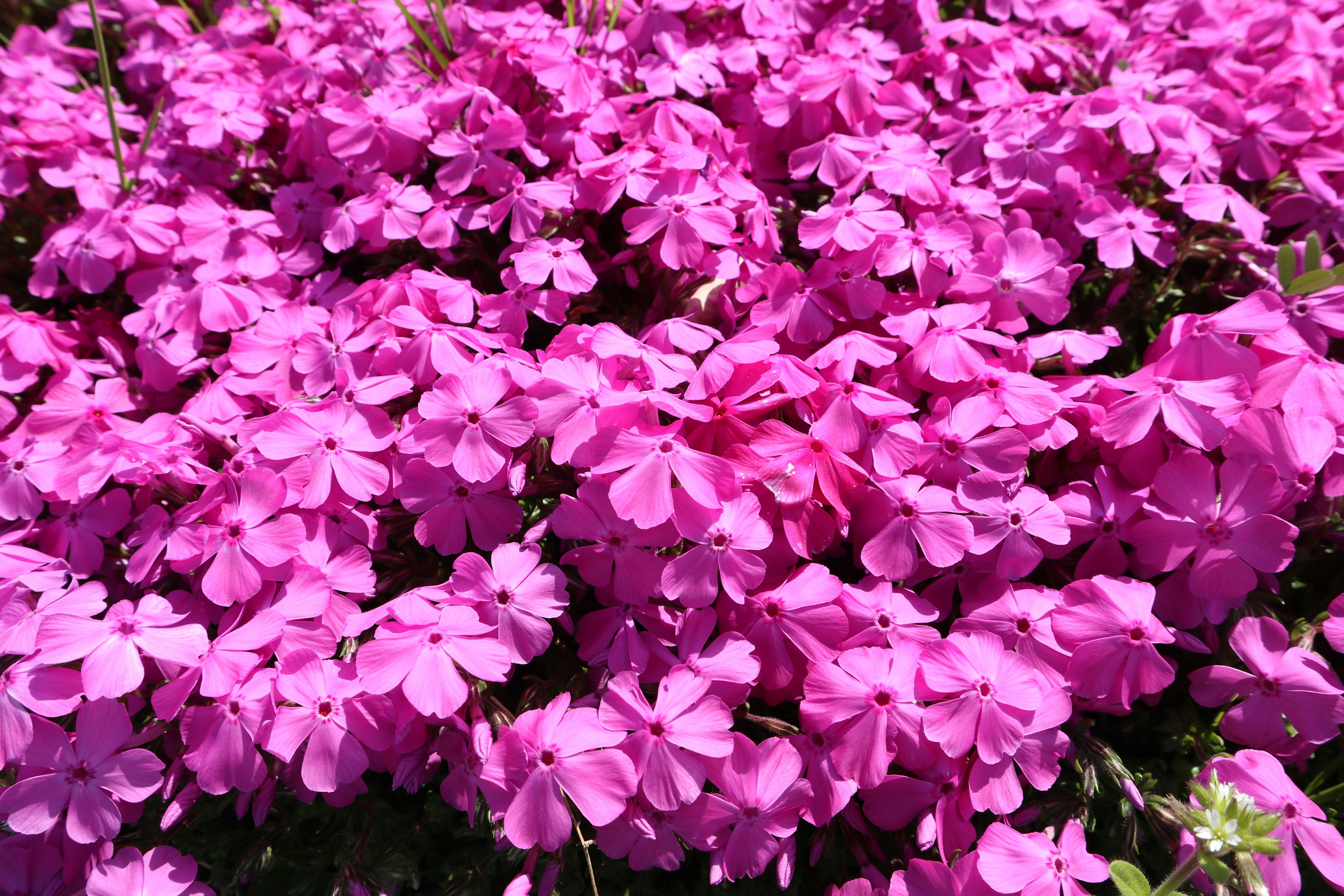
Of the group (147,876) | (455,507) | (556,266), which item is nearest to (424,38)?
(556,266)

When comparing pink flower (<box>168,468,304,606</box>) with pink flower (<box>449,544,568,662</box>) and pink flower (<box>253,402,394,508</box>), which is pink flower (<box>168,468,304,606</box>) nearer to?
pink flower (<box>253,402,394,508</box>)

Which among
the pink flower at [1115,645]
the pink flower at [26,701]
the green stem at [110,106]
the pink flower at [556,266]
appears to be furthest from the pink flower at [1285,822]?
the green stem at [110,106]

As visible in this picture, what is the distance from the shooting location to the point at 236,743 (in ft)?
4.64

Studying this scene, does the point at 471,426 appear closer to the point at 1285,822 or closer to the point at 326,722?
the point at 326,722

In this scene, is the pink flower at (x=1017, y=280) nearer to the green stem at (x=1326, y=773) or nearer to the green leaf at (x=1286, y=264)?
the green leaf at (x=1286, y=264)

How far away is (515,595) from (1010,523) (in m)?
0.92

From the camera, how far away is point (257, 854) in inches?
62.0

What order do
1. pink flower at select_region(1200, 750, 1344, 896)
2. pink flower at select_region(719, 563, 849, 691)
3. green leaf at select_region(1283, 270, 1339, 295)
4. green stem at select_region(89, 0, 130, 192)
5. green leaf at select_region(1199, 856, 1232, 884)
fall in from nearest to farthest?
green leaf at select_region(1199, 856, 1232, 884)
pink flower at select_region(1200, 750, 1344, 896)
pink flower at select_region(719, 563, 849, 691)
green leaf at select_region(1283, 270, 1339, 295)
green stem at select_region(89, 0, 130, 192)

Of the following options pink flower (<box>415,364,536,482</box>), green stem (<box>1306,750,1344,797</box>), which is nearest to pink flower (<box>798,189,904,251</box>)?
pink flower (<box>415,364,536,482</box>)

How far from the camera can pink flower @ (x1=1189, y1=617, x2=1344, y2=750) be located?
1512 mm

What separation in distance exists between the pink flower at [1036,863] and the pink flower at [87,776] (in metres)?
1.42

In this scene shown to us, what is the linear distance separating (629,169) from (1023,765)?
150 centimetres

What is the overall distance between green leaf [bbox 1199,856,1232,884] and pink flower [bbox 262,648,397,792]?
124 centimetres

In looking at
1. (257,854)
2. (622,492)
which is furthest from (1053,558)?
(257,854)
